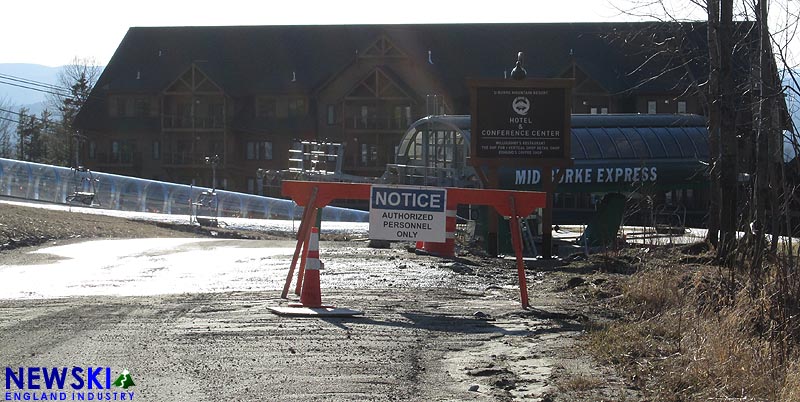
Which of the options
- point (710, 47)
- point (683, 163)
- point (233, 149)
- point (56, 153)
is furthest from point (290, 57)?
point (710, 47)

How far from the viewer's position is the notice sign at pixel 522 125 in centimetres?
2226

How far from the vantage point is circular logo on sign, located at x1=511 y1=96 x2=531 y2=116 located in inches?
878

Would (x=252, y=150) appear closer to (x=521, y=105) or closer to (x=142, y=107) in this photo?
(x=142, y=107)

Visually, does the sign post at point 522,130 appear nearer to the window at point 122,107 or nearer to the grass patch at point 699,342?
the grass patch at point 699,342

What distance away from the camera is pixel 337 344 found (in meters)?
10.3

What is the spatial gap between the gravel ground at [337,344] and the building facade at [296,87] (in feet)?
178

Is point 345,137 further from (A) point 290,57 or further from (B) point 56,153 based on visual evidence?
(B) point 56,153

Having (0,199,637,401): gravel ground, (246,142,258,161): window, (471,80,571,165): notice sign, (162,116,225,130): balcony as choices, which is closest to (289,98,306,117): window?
(246,142,258,161): window

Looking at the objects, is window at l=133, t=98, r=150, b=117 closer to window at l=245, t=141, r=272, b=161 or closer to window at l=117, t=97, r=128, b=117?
window at l=117, t=97, r=128, b=117

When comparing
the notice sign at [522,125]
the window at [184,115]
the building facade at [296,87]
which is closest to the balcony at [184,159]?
the building facade at [296,87]

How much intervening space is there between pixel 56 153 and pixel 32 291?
283ft

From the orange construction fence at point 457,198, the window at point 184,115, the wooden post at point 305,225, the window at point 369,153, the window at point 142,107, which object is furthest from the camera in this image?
the window at point 142,107

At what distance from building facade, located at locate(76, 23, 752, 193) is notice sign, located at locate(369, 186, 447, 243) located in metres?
53.7

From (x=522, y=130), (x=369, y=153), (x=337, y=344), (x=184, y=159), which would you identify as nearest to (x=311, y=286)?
(x=337, y=344)
